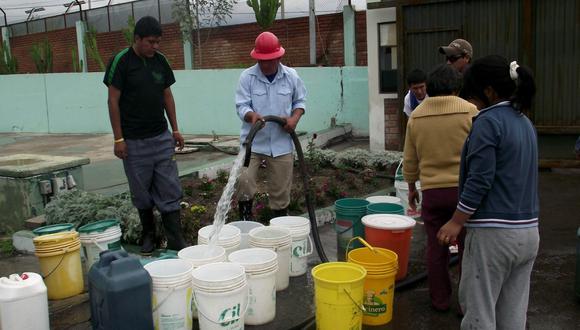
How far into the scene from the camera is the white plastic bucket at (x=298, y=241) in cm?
443

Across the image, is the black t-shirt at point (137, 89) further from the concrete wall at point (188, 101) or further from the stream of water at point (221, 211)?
the concrete wall at point (188, 101)

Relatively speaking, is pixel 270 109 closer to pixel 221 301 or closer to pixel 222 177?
pixel 221 301

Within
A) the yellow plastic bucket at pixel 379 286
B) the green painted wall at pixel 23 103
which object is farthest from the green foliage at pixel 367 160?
the green painted wall at pixel 23 103

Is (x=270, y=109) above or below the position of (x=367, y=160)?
above

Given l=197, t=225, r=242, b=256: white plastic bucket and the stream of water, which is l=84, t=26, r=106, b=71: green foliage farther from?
l=197, t=225, r=242, b=256: white plastic bucket

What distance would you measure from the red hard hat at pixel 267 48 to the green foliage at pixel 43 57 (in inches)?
676

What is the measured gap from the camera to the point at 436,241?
12.5 feet

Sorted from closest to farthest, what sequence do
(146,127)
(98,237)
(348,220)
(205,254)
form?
(205,254), (98,237), (348,220), (146,127)

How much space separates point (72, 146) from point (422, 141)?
36.9ft

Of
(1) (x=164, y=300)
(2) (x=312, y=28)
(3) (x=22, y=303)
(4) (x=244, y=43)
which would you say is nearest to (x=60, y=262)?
(3) (x=22, y=303)

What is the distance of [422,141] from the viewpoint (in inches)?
150

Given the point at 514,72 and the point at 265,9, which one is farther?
the point at 265,9

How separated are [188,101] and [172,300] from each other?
11.8 metres

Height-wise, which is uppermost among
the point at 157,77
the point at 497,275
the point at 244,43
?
the point at 244,43
